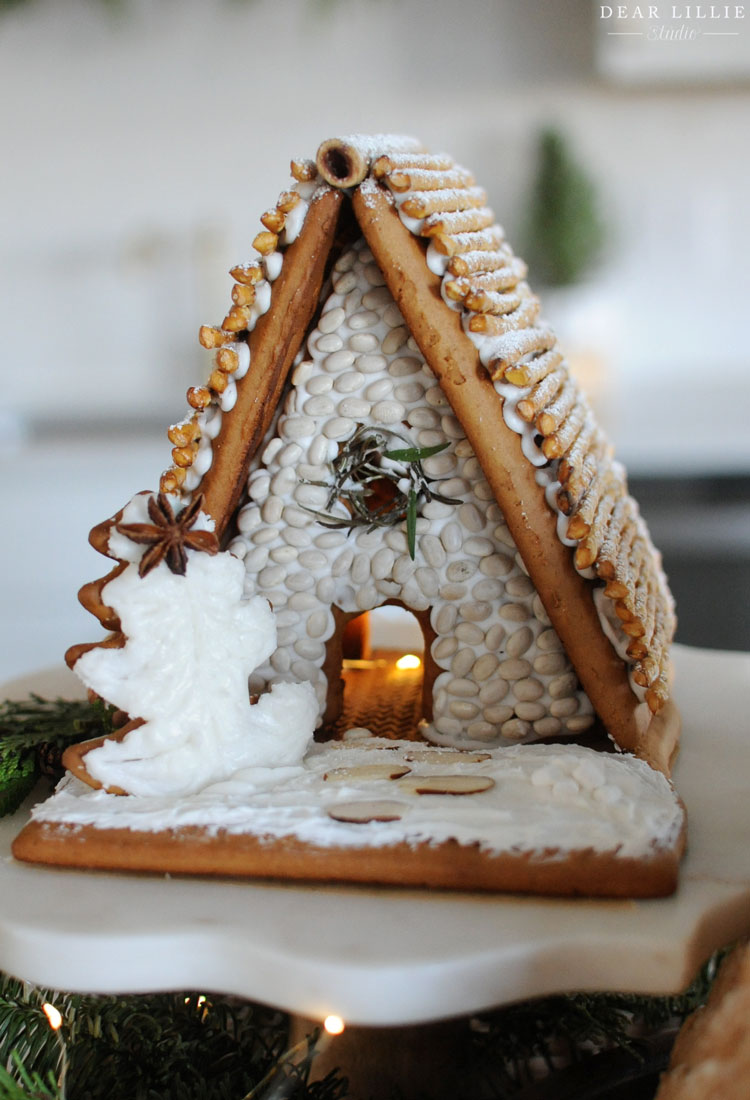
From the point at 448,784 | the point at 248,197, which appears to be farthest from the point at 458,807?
the point at 248,197

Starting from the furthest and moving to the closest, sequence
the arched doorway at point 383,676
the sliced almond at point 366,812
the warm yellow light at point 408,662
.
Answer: the warm yellow light at point 408,662 → the arched doorway at point 383,676 → the sliced almond at point 366,812

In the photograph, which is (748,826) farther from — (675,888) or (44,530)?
(44,530)

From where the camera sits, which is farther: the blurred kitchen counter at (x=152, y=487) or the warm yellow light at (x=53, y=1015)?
the blurred kitchen counter at (x=152, y=487)

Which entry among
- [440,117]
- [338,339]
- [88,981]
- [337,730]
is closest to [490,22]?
[440,117]

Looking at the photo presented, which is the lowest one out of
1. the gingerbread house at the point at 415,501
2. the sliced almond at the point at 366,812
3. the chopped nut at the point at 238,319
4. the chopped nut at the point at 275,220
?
the sliced almond at the point at 366,812

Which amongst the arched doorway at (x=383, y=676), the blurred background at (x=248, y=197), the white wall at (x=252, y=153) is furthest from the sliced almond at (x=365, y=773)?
the white wall at (x=252, y=153)

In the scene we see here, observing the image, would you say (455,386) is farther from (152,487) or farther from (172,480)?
(152,487)

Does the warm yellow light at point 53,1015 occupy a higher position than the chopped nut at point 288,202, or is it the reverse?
the chopped nut at point 288,202

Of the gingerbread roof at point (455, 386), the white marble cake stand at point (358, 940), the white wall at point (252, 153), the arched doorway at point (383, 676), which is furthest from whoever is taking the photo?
the white wall at point (252, 153)

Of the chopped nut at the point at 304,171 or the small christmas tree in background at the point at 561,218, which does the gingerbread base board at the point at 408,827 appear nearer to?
the chopped nut at the point at 304,171
